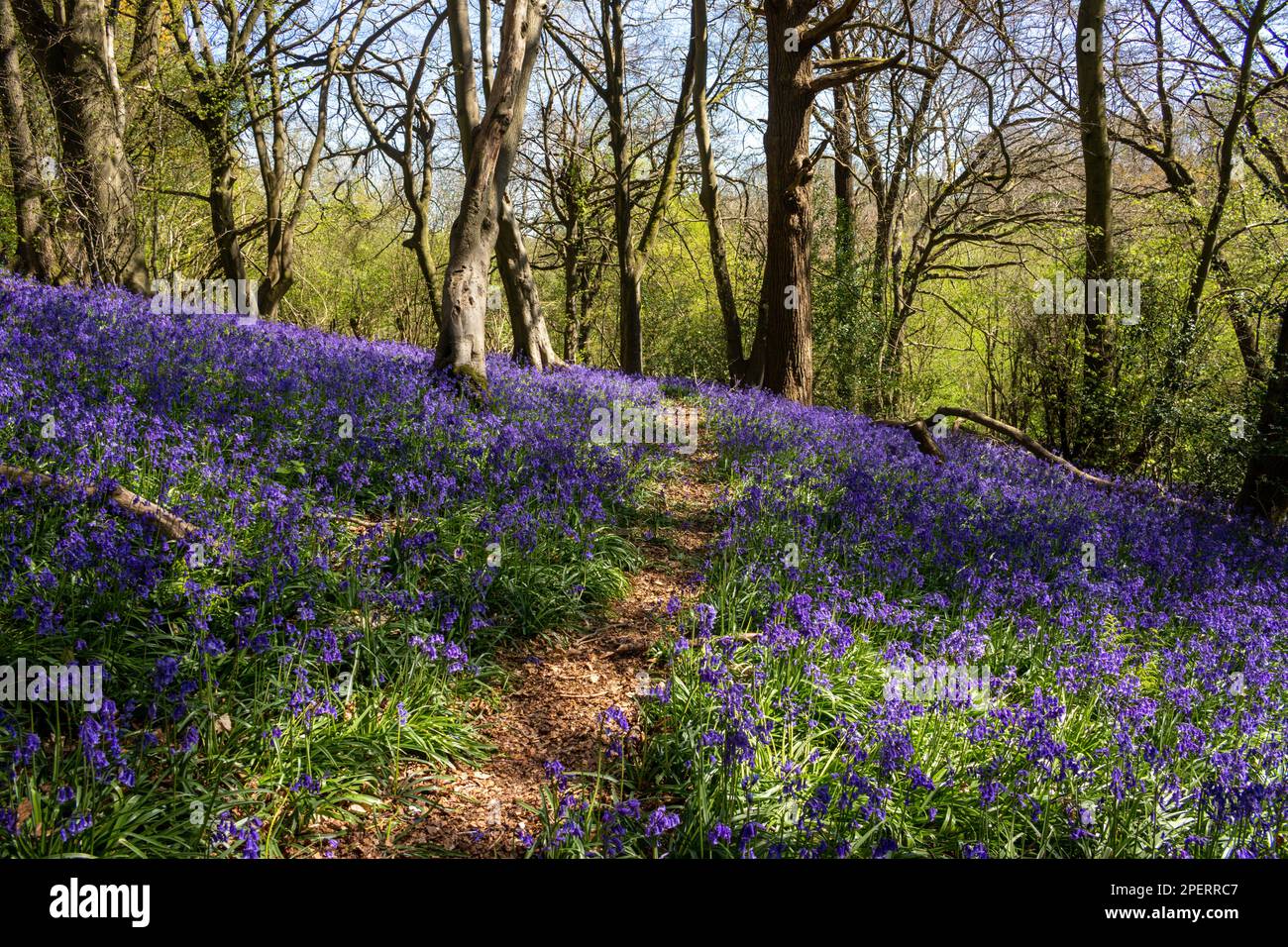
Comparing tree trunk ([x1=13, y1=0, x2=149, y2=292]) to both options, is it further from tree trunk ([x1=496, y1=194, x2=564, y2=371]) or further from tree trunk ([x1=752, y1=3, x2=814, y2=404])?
tree trunk ([x1=752, y1=3, x2=814, y2=404])

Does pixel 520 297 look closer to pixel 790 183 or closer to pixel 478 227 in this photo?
pixel 478 227

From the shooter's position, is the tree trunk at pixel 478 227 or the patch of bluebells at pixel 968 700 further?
the tree trunk at pixel 478 227

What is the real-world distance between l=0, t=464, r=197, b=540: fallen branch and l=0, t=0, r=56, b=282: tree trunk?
28.8 feet

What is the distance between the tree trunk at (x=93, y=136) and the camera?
1052cm

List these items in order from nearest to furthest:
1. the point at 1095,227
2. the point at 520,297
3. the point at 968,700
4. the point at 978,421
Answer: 1. the point at 968,700
2. the point at 978,421
3. the point at 1095,227
4. the point at 520,297

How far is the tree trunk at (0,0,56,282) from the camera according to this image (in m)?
10.3

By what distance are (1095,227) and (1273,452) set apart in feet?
17.2

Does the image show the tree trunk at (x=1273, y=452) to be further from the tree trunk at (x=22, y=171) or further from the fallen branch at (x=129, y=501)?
the tree trunk at (x=22, y=171)

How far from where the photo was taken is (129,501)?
365cm

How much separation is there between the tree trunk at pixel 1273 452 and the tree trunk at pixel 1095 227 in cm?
292

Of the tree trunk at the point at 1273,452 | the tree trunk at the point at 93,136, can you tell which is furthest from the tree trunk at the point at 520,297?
the tree trunk at the point at 1273,452

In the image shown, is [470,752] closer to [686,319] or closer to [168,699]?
[168,699]

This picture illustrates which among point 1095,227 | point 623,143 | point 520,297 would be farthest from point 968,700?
point 623,143
